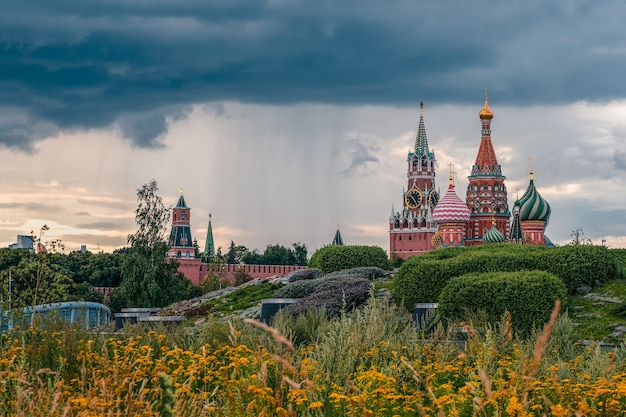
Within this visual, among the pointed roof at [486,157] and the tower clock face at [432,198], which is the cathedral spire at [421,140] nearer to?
the tower clock face at [432,198]

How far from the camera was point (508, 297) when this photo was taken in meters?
18.2

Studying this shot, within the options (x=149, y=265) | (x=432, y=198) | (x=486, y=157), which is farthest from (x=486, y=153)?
(x=149, y=265)

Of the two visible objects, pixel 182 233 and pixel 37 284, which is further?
pixel 182 233

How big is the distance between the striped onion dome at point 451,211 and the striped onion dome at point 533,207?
17941 millimetres

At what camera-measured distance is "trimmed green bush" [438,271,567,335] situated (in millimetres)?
18031

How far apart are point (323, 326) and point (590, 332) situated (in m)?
7.42

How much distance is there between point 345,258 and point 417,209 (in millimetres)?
88215

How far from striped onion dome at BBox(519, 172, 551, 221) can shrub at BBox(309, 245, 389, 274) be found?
32.8 m

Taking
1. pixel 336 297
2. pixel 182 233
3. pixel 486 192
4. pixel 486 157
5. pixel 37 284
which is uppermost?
pixel 486 157

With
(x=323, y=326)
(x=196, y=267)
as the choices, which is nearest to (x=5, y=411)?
(x=323, y=326)

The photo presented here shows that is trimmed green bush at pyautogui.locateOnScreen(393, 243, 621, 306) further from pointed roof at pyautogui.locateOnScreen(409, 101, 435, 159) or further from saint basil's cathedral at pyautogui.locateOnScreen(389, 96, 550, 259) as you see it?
pointed roof at pyautogui.locateOnScreen(409, 101, 435, 159)

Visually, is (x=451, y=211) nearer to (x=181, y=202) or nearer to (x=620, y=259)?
(x=181, y=202)

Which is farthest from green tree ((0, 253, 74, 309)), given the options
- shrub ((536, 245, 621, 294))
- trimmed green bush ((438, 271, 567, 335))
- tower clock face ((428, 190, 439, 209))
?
tower clock face ((428, 190, 439, 209))

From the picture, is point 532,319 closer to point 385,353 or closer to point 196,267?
point 385,353
